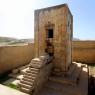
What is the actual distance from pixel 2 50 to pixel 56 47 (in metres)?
4.57

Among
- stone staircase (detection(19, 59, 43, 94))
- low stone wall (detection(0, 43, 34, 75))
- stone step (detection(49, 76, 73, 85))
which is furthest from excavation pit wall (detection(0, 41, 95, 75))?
stone step (detection(49, 76, 73, 85))

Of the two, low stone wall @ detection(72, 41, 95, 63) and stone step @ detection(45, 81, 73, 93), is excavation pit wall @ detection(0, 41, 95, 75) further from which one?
stone step @ detection(45, 81, 73, 93)

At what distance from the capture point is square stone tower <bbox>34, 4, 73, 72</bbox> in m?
8.25

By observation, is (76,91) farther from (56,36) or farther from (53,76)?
(56,36)

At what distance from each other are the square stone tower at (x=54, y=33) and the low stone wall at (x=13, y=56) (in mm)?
2639

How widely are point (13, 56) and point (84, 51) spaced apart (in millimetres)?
9087

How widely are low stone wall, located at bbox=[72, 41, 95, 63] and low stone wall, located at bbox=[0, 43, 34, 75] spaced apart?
6192 mm

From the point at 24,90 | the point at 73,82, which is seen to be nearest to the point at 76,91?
the point at 73,82

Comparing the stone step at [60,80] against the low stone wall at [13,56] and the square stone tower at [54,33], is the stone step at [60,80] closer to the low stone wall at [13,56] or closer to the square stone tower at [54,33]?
the square stone tower at [54,33]

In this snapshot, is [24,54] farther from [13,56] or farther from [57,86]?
Result: [57,86]

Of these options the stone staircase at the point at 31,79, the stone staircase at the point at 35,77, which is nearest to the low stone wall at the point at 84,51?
the stone staircase at the point at 35,77

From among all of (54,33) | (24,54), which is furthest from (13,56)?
(54,33)

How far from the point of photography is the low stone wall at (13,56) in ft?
30.3

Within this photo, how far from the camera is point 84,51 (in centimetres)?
1438
